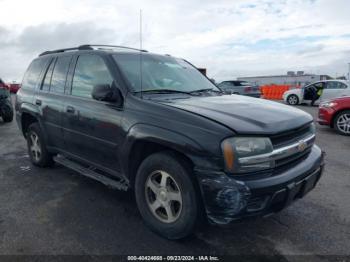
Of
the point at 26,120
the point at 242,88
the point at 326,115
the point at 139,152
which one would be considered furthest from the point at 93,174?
the point at 242,88

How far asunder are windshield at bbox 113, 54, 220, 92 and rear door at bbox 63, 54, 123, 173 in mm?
242

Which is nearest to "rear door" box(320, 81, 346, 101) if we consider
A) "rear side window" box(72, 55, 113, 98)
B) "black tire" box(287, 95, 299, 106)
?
"black tire" box(287, 95, 299, 106)

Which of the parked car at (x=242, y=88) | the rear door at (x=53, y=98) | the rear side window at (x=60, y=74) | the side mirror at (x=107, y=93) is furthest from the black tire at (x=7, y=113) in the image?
the parked car at (x=242, y=88)

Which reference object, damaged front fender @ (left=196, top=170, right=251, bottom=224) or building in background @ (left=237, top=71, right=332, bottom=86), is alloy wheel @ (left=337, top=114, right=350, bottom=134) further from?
building in background @ (left=237, top=71, right=332, bottom=86)

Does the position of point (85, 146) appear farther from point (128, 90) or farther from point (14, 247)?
point (14, 247)

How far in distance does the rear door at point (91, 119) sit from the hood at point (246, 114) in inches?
27.4

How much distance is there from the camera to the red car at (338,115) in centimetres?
812

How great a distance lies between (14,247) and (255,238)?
224 centimetres

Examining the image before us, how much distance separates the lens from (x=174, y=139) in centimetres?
269

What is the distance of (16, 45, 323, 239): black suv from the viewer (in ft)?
8.23

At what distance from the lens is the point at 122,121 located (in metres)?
3.20

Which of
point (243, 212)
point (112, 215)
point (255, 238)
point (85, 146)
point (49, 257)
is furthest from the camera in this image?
point (85, 146)

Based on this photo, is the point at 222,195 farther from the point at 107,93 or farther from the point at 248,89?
the point at 248,89

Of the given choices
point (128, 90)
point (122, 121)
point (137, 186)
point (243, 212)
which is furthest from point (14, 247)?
point (243, 212)
